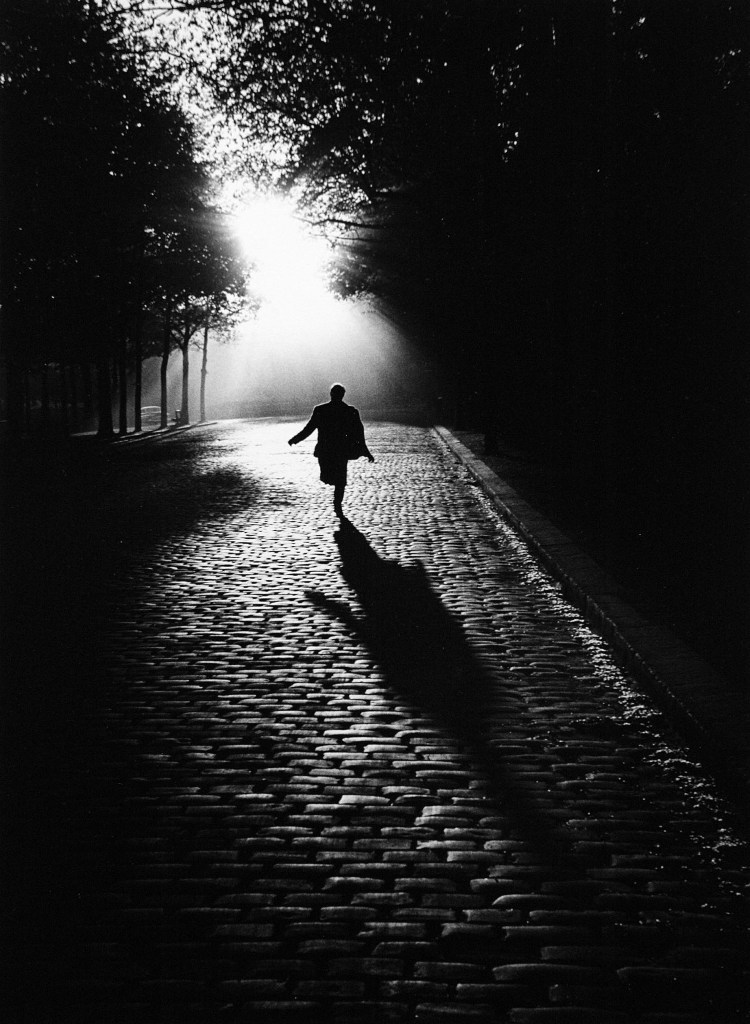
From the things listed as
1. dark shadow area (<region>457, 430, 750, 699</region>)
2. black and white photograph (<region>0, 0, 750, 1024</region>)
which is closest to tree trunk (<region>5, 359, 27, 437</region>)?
black and white photograph (<region>0, 0, 750, 1024</region>)

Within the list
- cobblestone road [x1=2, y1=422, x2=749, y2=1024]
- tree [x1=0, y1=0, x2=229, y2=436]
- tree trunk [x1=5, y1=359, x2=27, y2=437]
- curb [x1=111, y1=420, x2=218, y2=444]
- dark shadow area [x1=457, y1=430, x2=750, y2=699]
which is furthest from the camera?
curb [x1=111, y1=420, x2=218, y2=444]

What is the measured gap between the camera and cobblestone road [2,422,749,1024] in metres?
3.09

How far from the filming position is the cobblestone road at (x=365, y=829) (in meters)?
3.09

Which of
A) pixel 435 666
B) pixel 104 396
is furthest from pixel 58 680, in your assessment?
pixel 104 396

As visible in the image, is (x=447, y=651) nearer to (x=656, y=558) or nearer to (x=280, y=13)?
(x=656, y=558)

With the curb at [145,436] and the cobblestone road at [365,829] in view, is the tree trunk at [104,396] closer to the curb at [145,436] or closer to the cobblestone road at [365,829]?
the curb at [145,436]

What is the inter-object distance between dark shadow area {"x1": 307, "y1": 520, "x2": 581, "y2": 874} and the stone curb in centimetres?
79

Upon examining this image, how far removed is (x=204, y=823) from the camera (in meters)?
4.25

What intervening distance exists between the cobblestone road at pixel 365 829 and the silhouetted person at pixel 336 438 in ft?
18.1

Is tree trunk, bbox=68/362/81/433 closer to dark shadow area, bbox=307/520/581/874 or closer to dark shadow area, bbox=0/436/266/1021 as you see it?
dark shadow area, bbox=0/436/266/1021

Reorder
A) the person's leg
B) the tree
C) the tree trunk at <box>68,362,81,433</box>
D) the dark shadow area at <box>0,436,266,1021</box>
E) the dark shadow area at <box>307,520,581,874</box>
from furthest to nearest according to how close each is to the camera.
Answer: the tree trunk at <box>68,362,81,433</box>, the tree, the person's leg, the dark shadow area at <box>307,520,581,874</box>, the dark shadow area at <box>0,436,266,1021</box>

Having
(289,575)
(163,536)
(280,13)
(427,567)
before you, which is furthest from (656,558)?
(280,13)

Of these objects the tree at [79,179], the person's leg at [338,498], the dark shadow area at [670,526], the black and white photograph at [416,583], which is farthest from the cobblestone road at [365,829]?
the tree at [79,179]

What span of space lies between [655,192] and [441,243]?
15652mm
